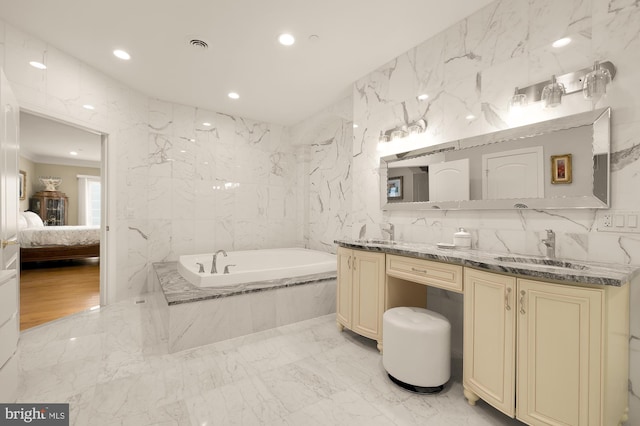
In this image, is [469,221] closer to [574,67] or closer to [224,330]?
[574,67]

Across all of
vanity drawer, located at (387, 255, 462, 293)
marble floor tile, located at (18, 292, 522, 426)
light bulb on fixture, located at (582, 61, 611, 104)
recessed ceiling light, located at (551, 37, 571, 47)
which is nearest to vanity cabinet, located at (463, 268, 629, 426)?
vanity drawer, located at (387, 255, 462, 293)

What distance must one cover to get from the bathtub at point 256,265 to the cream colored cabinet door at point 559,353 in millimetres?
2092

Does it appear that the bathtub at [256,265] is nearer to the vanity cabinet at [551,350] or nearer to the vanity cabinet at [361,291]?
the vanity cabinet at [361,291]

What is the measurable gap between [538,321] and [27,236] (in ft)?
24.2

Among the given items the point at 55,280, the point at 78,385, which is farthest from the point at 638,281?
the point at 55,280

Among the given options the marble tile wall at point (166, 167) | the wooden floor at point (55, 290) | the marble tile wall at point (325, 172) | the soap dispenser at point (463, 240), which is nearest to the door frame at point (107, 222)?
the marble tile wall at point (166, 167)

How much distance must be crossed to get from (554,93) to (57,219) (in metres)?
9.79

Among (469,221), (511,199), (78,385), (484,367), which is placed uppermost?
(511,199)

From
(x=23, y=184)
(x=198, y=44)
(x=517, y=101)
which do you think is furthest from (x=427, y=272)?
(x=23, y=184)

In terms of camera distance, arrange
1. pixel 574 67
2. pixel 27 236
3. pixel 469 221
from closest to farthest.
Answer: pixel 574 67 < pixel 469 221 < pixel 27 236

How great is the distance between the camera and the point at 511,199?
1.91 metres

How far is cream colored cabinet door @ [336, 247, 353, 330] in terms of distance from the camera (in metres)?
2.46

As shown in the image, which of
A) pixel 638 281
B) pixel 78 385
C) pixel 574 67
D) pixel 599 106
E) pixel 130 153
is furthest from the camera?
pixel 130 153

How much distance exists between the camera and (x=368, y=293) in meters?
2.30
